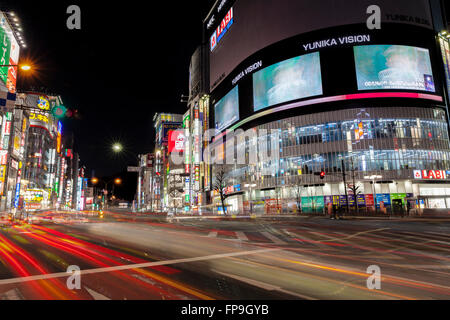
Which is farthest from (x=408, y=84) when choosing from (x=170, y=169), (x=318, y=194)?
(x=170, y=169)

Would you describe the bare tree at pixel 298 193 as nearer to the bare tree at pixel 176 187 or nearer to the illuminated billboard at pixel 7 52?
the illuminated billboard at pixel 7 52

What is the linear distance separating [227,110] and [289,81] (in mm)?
25609

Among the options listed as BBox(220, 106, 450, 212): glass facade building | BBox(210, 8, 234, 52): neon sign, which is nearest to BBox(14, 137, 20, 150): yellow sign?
BBox(220, 106, 450, 212): glass facade building

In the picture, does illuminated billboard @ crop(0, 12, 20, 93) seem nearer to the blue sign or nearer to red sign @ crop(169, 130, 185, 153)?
red sign @ crop(169, 130, 185, 153)

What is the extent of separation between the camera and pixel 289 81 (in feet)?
203

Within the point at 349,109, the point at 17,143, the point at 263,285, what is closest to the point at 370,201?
the point at 349,109

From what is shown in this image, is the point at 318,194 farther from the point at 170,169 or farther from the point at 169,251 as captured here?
the point at 170,169

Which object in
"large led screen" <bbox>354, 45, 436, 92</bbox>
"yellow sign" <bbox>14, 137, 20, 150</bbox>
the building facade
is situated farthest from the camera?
"yellow sign" <bbox>14, 137, 20, 150</bbox>

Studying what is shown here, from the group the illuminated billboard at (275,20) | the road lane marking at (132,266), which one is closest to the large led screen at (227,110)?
the illuminated billboard at (275,20)

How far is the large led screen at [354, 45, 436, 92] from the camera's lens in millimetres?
54062

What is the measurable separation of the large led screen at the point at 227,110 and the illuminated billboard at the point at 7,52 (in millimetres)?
54354

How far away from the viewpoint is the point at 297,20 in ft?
211

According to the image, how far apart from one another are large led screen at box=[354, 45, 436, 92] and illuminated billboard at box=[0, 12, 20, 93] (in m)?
75.9

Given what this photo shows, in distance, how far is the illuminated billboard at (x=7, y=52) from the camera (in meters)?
58.7
